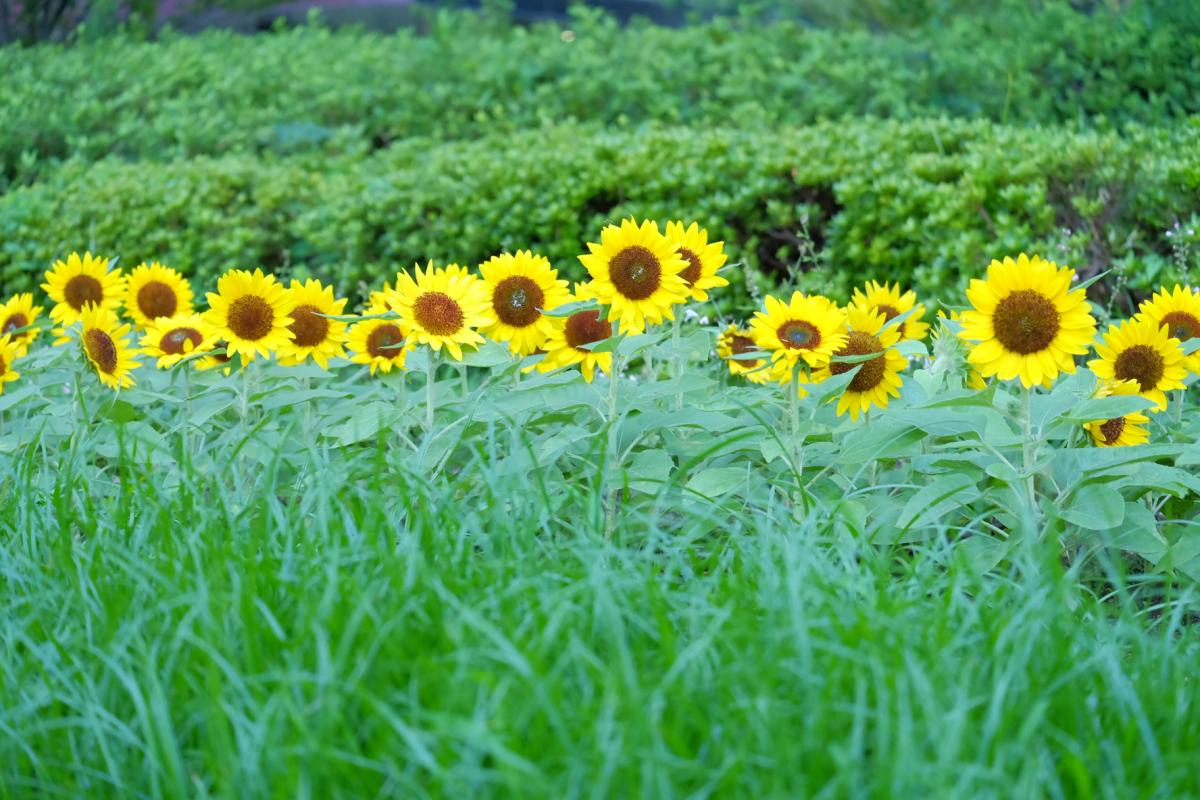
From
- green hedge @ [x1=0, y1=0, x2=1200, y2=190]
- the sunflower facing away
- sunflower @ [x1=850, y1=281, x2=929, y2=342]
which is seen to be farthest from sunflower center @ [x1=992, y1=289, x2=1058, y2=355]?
green hedge @ [x1=0, y1=0, x2=1200, y2=190]

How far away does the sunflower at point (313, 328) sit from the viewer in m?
3.41

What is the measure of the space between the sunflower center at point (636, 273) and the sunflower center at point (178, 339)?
1265 mm

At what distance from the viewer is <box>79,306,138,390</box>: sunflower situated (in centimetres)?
347

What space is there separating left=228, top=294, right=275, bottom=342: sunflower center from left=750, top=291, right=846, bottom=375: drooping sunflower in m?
1.24

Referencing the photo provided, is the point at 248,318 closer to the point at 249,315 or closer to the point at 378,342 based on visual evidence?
the point at 249,315

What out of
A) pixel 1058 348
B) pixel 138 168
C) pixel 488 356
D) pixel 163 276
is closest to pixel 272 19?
pixel 138 168

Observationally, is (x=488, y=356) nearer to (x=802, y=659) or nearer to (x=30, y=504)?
(x=30, y=504)

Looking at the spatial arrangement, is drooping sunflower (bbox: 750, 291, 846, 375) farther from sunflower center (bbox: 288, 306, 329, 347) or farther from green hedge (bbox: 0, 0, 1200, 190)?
green hedge (bbox: 0, 0, 1200, 190)

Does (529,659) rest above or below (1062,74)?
below

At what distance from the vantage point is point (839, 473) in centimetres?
319

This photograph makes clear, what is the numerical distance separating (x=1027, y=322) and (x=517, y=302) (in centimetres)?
119

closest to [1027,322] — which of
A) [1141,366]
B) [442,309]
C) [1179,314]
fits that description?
[1141,366]

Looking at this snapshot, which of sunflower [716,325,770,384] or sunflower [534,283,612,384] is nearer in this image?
sunflower [534,283,612,384]

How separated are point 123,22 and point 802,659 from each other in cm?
1088
